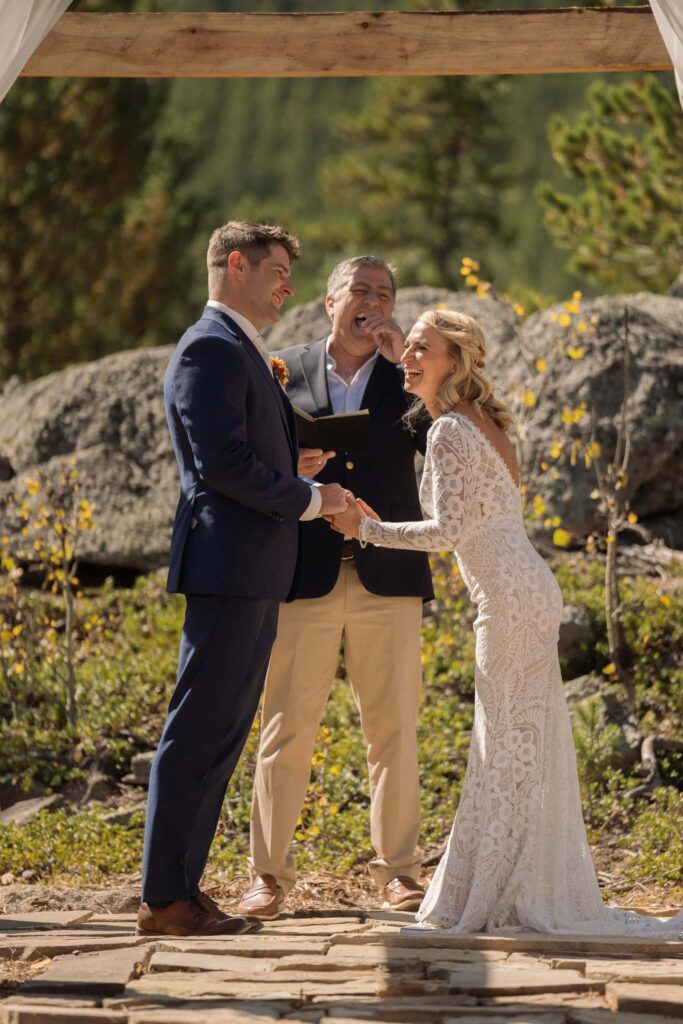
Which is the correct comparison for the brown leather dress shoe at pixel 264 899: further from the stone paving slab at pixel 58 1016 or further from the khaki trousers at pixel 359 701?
the stone paving slab at pixel 58 1016

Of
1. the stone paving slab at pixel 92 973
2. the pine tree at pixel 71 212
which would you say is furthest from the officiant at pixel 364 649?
the pine tree at pixel 71 212

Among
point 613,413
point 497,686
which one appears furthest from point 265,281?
point 613,413

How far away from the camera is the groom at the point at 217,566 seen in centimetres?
416

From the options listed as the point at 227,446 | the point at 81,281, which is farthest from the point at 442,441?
the point at 81,281

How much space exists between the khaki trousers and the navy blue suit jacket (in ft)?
1.79

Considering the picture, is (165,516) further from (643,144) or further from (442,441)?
(643,144)

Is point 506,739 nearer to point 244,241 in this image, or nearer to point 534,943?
point 534,943

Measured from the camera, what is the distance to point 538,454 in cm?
798

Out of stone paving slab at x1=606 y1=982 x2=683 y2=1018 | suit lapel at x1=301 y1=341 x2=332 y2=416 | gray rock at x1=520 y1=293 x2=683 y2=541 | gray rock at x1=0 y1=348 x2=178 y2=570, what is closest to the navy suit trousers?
suit lapel at x1=301 y1=341 x2=332 y2=416

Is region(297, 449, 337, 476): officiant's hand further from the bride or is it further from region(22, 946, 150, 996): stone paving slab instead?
region(22, 946, 150, 996): stone paving slab

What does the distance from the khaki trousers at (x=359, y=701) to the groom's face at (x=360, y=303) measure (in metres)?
0.85

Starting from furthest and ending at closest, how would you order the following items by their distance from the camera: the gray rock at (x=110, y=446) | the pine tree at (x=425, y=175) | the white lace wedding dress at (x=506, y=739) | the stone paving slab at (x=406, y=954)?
1. the pine tree at (x=425, y=175)
2. the gray rock at (x=110, y=446)
3. the white lace wedding dress at (x=506, y=739)
4. the stone paving slab at (x=406, y=954)

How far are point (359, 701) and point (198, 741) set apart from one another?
94 cm

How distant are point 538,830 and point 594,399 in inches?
160
